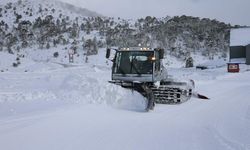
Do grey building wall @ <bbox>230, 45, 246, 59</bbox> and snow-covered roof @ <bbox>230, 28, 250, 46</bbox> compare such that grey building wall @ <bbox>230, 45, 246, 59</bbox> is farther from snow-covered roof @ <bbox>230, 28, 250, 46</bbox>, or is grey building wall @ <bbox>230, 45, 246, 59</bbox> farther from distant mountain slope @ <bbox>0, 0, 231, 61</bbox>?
distant mountain slope @ <bbox>0, 0, 231, 61</bbox>

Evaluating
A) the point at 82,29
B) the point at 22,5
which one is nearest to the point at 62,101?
the point at 82,29

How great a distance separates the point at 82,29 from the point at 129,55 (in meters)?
51.9

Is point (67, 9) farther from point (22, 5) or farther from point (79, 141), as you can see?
point (79, 141)

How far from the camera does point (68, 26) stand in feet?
221

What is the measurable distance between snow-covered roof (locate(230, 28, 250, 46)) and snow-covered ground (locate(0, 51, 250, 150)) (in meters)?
46.9

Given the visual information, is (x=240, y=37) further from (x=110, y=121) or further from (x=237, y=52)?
(x=110, y=121)

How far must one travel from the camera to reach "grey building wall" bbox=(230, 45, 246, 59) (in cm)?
6209

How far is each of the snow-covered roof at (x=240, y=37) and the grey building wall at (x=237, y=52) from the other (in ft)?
2.04

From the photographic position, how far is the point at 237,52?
62438 millimetres

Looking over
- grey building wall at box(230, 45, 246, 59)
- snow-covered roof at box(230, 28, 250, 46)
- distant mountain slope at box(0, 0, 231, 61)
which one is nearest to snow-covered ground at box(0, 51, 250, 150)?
distant mountain slope at box(0, 0, 231, 61)

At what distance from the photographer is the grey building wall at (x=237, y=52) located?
62094 mm

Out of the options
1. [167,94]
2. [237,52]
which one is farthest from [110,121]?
[237,52]

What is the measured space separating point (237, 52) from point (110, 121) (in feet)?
178

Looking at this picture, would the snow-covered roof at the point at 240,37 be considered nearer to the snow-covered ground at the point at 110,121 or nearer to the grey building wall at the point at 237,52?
the grey building wall at the point at 237,52
